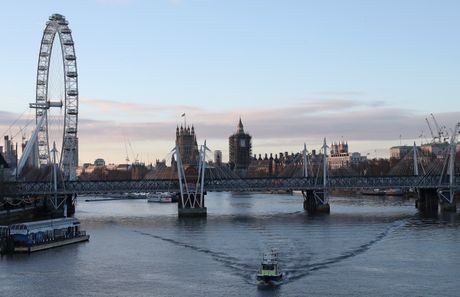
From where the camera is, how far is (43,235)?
5744cm

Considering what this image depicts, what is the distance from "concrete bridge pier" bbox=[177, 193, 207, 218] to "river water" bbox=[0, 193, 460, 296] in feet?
33.5

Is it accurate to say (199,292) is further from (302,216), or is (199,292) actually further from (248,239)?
(302,216)

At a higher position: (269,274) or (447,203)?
(447,203)

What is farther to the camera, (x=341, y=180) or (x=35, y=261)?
(x=341, y=180)

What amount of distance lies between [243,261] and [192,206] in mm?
40046

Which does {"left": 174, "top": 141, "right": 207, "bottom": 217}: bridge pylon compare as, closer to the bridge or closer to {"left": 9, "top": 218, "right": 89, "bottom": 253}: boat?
the bridge

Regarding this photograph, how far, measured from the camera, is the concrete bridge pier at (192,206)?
86500 millimetres

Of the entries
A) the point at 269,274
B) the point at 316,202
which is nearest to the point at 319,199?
the point at 316,202

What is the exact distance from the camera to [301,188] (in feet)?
306

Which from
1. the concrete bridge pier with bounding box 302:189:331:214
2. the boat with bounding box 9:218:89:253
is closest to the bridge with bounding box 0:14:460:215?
the concrete bridge pier with bounding box 302:189:331:214

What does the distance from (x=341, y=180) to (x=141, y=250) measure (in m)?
46.3

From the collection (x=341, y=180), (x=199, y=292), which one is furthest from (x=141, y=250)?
(x=341, y=180)

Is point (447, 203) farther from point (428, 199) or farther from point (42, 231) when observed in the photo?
point (42, 231)

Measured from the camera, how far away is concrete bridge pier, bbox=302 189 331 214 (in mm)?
92812
